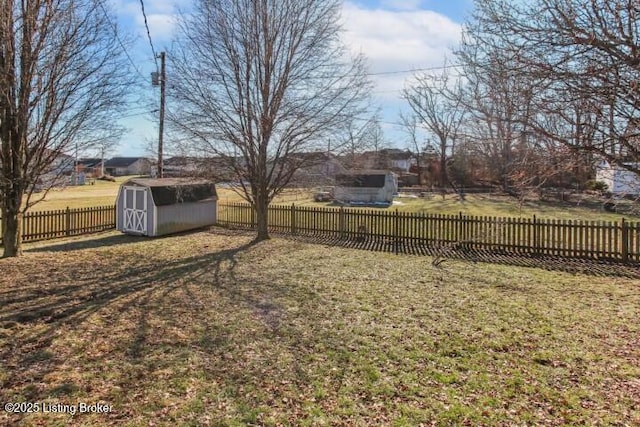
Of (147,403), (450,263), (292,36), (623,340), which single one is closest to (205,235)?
(292,36)

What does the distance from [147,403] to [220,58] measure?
429 inches

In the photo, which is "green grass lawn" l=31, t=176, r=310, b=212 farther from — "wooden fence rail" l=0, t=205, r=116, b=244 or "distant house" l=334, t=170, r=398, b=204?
"distant house" l=334, t=170, r=398, b=204

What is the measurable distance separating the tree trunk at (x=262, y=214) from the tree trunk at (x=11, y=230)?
254 inches

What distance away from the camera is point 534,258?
36.4 feet

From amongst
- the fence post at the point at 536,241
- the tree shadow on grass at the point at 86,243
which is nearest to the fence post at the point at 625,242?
the fence post at the point at 536,241

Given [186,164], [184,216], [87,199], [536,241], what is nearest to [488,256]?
[536,241]

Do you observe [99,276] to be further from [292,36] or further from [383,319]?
[292,36]

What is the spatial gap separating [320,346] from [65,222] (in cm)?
1303

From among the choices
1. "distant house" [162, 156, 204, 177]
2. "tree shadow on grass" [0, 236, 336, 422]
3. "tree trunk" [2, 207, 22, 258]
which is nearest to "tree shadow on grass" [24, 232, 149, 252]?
"tree trunk" [2, 207, 22, 258]

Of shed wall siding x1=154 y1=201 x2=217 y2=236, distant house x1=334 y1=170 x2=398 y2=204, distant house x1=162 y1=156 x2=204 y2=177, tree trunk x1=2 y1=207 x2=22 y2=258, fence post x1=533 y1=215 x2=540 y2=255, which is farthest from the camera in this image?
distant house x1=334 y1=170 x2=398 y2=204

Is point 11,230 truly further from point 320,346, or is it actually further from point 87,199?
point 87,199

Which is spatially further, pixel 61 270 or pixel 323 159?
pixel 323 159

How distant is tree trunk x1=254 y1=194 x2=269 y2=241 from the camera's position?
45.1 feet

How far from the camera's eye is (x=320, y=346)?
510cm
